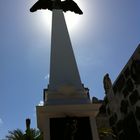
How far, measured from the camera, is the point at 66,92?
6863 millimetres

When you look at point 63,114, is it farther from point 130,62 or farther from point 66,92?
point 130,62

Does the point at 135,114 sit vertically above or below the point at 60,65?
below

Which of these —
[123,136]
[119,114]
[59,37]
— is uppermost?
[59,37]

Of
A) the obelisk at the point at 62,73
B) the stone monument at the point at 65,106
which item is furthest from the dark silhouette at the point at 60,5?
the stone monument at the point at 65,106

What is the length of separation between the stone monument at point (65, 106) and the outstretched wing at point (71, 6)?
13.9 feet

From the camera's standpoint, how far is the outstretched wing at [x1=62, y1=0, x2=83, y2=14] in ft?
39.7

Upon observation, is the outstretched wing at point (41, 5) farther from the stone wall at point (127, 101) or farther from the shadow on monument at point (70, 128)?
the shadow on monument at point (70, 128)

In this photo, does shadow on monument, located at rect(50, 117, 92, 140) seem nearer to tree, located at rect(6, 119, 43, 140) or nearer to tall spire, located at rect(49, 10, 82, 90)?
tall spire, located at rect(49, 10, 82, 90)

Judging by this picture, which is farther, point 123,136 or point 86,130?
point 86,130

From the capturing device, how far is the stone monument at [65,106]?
608cm

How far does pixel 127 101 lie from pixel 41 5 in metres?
8.13

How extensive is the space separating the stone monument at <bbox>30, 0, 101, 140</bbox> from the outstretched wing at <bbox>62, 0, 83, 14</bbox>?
4241mm

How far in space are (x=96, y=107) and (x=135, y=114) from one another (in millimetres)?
1345

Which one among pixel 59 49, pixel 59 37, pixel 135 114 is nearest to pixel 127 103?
pixel 135 114
